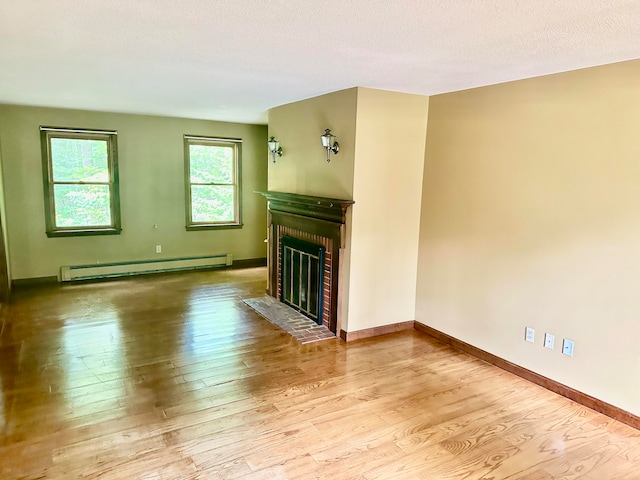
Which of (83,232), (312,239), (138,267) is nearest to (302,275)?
(312,239)

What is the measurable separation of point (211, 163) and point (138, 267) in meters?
1.90

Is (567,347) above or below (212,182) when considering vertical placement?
below

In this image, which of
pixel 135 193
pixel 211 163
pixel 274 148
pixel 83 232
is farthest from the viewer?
pixel 211 163

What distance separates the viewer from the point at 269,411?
2.82m

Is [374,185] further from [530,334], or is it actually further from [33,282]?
[33,282]

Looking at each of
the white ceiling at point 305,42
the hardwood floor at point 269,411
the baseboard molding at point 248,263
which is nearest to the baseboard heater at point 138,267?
the baseboard molding at point 248,263

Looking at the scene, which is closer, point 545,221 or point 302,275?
point 545,221

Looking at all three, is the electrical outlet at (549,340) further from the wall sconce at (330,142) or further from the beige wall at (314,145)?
the wall sconce at (330,142)

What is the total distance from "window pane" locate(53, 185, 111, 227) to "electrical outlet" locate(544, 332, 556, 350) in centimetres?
553

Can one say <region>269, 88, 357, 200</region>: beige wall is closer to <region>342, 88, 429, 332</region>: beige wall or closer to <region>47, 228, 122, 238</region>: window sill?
<region>342, 88, 429, 332</region>: beige wall

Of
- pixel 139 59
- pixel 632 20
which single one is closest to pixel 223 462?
pixel 139 59

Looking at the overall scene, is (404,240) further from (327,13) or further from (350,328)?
(327,13)

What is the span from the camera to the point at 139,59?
9.40 feet

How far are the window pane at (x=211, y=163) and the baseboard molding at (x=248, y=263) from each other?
132 centimetres
